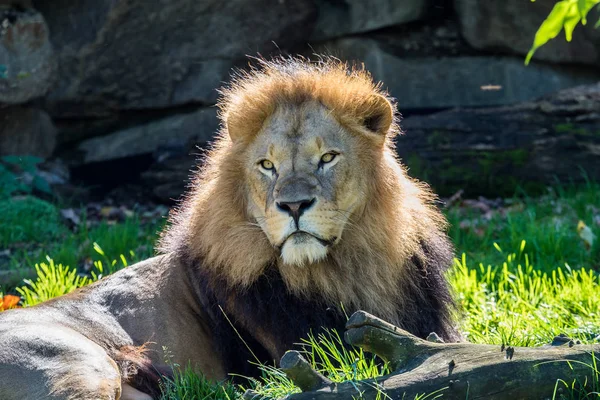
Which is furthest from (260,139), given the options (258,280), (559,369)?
(559,369)

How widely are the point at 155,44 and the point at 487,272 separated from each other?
4275 mm

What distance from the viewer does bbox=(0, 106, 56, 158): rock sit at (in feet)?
27.1

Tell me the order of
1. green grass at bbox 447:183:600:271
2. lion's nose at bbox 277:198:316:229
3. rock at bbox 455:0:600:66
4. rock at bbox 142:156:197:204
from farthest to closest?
rock at bbox 455:0:600:66, rock at bbox 142:156:197:204, green grass at bbox 447:183:600:271, lion's nose at bbox 277:198:316:229

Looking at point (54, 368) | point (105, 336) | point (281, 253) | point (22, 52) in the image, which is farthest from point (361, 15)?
point (54, 368)

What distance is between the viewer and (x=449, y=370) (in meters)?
3.05

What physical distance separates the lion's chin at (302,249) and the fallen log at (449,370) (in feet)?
2.58

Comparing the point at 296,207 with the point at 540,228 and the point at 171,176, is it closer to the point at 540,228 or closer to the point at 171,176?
the point at 540,228

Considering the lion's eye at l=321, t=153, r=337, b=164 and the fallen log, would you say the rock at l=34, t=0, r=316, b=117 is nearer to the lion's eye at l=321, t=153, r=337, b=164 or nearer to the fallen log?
the lion's eye at l=321, t=153, r=337, b=164

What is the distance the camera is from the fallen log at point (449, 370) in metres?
2.97

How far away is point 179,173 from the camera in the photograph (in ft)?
26.7

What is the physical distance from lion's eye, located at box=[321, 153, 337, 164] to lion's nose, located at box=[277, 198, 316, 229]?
0.26 m

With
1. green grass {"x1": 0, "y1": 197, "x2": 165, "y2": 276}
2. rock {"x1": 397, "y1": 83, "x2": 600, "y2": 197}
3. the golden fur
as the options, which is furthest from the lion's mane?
rock {"x1": 397, "y1": 83, "x2": 600, "y2": 197}

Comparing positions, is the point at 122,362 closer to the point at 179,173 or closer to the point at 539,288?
the point at 539,288

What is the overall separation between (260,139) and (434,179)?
375 centimetres
